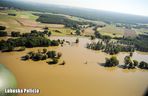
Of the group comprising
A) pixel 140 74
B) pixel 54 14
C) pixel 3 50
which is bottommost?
pixel 140 74

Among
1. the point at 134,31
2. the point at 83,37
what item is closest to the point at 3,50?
the point at 83,37

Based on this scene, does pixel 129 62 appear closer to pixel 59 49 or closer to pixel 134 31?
pixel 59 49

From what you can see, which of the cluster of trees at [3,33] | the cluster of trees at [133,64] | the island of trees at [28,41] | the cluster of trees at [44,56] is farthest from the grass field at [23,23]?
the cluster of trees at [133,64]

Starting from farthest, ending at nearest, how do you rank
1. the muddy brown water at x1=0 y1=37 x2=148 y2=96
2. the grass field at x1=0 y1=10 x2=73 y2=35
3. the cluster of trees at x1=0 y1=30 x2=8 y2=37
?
the grass field at x1=0 y1=10 x2=73 y2=35 < the cluster of trees at x1=0 y1=30 x2=8 y2=37 < the muddy brown water at x1=0 y1=37 x2=148 y2=96

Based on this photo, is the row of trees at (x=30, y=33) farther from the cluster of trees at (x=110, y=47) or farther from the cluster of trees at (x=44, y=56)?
the cluster of trees at (x=110, y=47)

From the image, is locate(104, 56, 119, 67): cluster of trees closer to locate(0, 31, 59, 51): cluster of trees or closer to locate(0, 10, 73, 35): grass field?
locate(0, 31, 59, 51): cluster of trees

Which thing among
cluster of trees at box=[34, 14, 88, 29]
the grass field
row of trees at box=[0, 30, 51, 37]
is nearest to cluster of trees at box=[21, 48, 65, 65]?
row of trees at box=[0, 30, 51, 37]
